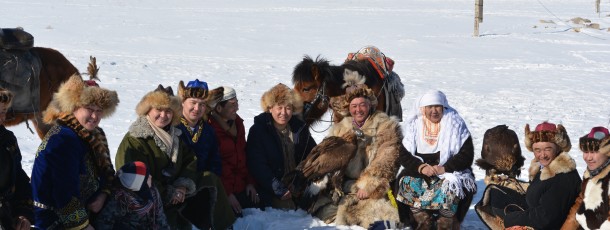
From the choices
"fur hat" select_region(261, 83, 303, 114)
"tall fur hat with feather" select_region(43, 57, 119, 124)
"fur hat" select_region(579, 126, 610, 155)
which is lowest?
"fur hat" select_region(579, 126, 610, 155)

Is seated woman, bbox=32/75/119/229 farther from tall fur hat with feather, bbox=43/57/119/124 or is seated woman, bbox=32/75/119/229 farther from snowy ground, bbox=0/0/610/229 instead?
snowy ground, bbox=0/0/610/229

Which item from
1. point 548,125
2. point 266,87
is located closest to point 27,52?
point 548,125

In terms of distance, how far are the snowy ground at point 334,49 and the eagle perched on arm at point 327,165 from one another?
0.92 ft

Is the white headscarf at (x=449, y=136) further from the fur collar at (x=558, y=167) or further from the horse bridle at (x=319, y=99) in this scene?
the horse bridle at (x=319, y=99)

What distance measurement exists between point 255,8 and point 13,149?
99.0ft

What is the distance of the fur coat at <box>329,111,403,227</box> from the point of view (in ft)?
17.6

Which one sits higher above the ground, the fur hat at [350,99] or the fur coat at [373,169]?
the fur hat at [350,99]

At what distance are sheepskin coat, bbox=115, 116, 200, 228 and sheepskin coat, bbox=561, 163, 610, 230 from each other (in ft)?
7.88

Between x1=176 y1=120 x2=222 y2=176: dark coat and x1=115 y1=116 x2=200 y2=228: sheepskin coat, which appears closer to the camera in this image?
x1=115 y1=116 x2=200 y2=228: sheepskin coat

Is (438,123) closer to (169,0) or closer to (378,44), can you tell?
(378,44)

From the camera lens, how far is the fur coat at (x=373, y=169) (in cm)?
537

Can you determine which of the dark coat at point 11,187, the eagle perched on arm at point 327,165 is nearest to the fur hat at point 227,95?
the eagle perched on arm at point 327,165

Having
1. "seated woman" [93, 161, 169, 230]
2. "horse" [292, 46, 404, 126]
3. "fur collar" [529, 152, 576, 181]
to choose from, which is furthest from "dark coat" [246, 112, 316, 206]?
"fur collar" [529, 152, 576, 181]

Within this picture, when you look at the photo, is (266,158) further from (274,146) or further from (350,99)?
(350,99)
